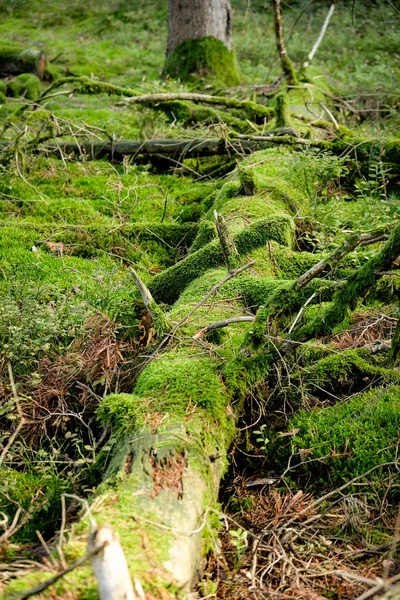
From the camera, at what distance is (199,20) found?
12.5 meters

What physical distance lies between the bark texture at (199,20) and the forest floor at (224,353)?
3.98 metres

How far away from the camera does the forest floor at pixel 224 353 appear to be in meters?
3.35

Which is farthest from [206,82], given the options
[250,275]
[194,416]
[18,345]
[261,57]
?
[194,416]

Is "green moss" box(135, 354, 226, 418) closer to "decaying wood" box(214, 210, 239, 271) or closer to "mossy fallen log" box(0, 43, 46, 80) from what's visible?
"decaying wood" box(214, 210, 239, 271)

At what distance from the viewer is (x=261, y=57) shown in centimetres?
A: 1517

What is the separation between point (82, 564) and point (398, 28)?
52.4ft

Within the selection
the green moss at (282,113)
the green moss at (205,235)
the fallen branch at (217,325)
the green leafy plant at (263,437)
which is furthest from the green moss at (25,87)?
the green leafy plant at (263,437)

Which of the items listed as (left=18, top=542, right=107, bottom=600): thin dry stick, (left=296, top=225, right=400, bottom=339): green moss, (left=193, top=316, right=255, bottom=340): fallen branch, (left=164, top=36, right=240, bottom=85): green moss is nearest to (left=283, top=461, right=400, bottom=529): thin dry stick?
(left=296, top=225, right=400, bottom=339): green moss

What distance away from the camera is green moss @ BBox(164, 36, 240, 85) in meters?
12.5

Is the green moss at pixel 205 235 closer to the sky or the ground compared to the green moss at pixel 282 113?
closer to the ground

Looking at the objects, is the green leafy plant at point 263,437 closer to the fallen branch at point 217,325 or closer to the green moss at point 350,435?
the green moss at point 350,435

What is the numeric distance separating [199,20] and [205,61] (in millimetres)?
812

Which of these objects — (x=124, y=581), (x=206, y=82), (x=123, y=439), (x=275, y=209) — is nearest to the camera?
(x=124, y=581)

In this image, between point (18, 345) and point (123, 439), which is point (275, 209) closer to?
point (18, 345)
